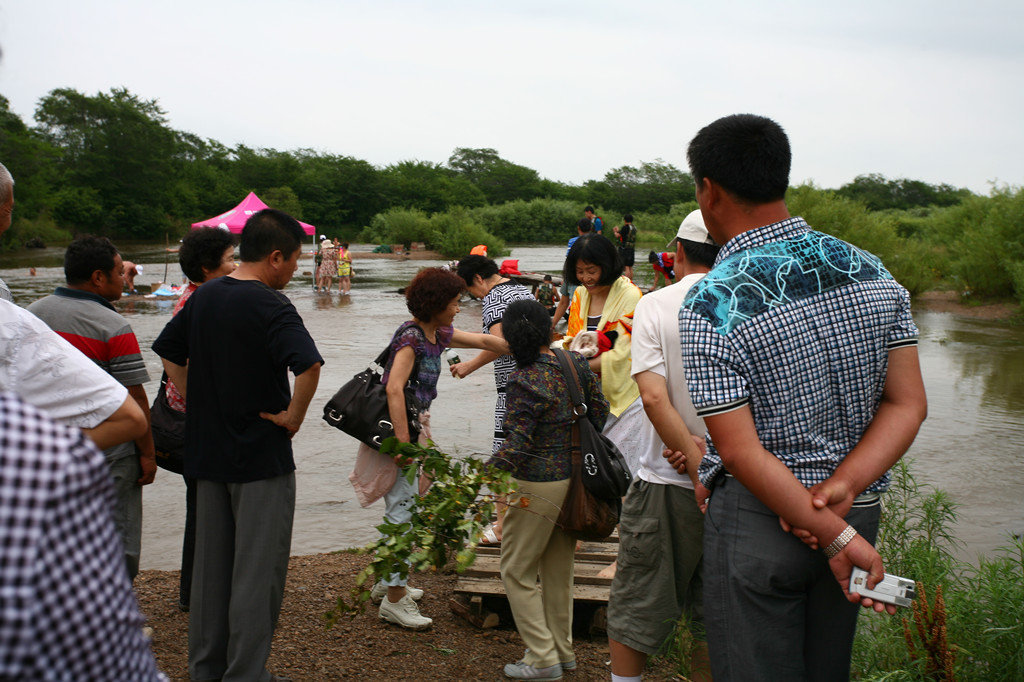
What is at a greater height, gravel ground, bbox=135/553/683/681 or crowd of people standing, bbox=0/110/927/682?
crowd of people standing, bbox=0/110/927/682

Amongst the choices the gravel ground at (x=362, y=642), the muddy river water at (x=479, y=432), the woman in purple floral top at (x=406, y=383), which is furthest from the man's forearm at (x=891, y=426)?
the muddy river water at (x=479, y=432)

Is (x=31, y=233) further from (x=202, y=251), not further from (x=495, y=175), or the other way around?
(x=495, y=175)

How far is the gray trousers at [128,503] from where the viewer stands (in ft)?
11.7

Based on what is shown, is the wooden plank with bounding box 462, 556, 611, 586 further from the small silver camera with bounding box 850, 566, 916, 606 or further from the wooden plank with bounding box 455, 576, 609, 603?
the small silver camera with bounding box 850, 566, 916, 606

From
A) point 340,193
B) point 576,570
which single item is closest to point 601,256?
point 576,570

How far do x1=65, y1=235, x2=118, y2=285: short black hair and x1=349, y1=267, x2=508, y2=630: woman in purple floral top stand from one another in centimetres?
143

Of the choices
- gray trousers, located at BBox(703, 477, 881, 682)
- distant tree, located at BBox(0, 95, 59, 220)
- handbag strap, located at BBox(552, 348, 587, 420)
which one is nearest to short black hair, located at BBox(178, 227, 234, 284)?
handbag strap, located at BBox(552, 348, 587, 420)

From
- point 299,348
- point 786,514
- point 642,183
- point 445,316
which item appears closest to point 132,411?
point 299,348

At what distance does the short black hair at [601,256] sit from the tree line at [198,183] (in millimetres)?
50588

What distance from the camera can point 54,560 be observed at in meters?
1.03

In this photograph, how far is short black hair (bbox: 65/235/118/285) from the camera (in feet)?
12.2

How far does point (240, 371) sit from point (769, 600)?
2310mm

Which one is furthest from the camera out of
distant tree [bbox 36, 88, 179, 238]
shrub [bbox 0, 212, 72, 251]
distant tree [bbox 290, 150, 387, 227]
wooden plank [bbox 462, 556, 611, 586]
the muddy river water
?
distant tree [bbox 290, 150, 387, 227]

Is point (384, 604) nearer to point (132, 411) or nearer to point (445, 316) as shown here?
point (445, 316)
